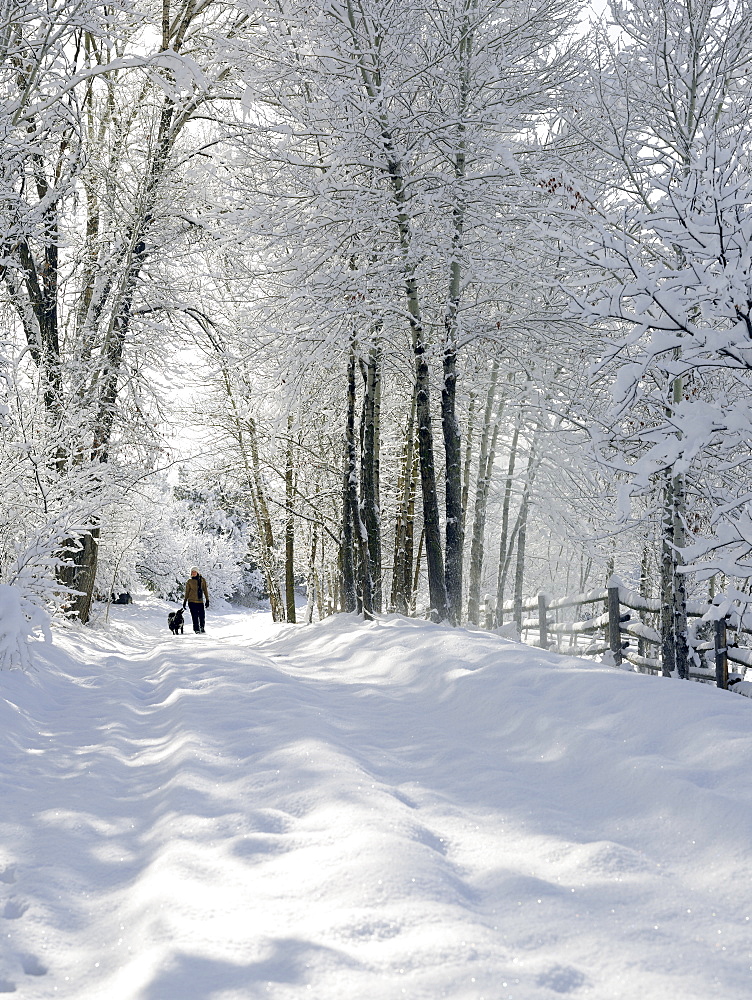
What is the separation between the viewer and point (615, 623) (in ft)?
33.9

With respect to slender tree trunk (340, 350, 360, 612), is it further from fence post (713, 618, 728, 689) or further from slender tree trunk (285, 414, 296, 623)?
fence post (713, 618, 728, 689)

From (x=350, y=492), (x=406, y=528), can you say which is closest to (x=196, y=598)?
(x=406, y=528)

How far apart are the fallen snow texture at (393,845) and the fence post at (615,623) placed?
16.4 feet

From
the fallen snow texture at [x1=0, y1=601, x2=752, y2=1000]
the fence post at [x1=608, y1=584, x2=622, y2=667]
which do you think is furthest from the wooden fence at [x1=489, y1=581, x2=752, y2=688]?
the fallen snow texture at [x1=0, y1=601, x2=752, y2=1000]

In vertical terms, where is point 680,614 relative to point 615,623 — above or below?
above

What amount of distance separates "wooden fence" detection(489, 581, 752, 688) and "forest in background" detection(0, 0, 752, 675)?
0.48 metres

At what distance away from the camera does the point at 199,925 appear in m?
2.30

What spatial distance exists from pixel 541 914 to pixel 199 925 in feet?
3.40

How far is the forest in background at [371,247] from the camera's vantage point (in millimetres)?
7031

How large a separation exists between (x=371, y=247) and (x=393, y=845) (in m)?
8.12

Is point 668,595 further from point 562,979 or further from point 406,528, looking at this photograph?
point 562,979

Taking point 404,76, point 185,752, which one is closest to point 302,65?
point 404,76

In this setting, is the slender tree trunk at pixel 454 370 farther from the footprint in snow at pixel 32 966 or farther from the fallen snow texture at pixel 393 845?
the footprint in snow at pixel 32 966

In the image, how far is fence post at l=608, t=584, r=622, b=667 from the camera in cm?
1025
